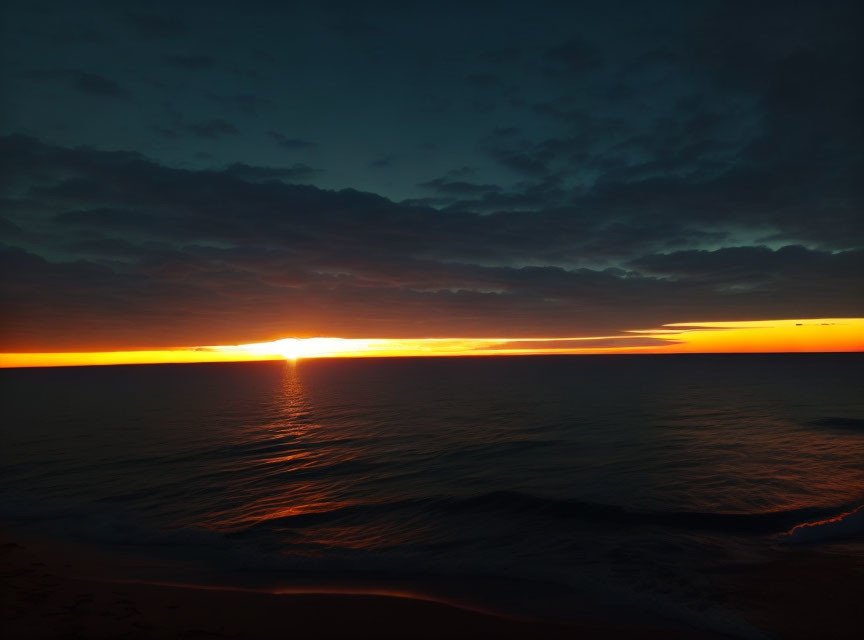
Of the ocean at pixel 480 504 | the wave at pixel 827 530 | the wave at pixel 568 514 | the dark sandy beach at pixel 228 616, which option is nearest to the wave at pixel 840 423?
the ocean at pixel 480 504

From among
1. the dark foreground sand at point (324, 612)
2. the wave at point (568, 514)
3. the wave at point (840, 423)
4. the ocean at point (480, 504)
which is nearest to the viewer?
the dark foreground sand at point (324, 612)

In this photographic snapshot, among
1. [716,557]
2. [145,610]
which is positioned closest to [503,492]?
[716,557]

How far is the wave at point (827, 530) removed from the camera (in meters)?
16.8

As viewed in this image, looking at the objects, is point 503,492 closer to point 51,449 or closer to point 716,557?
point 716,557

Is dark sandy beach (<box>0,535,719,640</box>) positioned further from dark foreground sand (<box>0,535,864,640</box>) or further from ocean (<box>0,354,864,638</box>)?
ocean (<box>0,354,864,638</box>)

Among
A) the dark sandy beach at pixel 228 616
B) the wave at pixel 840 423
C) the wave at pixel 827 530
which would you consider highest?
the dark sandy beach at pixel 228 616

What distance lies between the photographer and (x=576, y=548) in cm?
1662

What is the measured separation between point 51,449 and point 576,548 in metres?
45.9

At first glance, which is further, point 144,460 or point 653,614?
point 144,460

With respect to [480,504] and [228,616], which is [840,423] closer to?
[480,504]

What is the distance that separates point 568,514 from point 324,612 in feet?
41.1

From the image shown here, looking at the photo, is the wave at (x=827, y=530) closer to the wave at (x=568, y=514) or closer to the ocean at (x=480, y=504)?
the ocean at (x=480, y=504)

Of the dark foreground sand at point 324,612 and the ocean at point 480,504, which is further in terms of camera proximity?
the ocean at point 480,504

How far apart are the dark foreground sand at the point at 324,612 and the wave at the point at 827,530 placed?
250 centimetres
